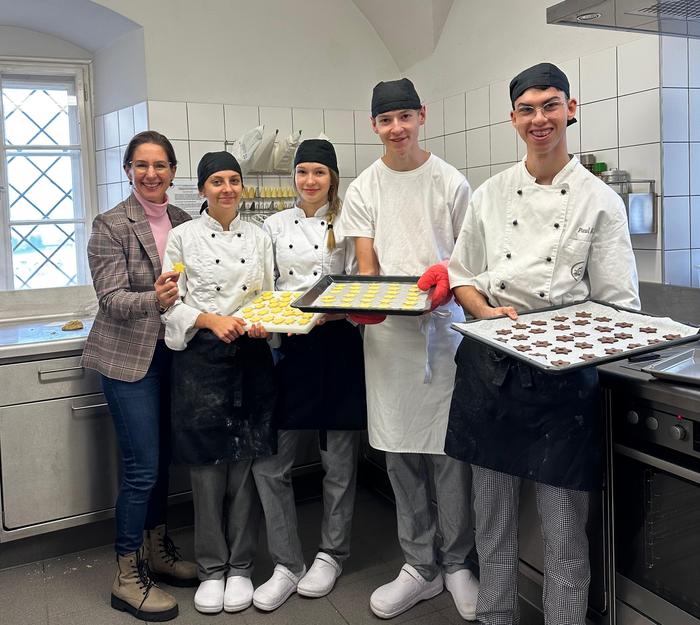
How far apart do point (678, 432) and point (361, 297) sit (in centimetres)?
81

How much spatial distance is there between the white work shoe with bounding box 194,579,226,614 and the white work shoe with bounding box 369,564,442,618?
0.45 meters

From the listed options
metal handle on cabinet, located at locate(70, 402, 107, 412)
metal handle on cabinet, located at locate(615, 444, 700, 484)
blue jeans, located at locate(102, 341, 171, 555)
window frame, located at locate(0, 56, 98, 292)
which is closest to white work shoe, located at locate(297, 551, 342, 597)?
blue jeans, located at locate(102, 341, 171, 555)

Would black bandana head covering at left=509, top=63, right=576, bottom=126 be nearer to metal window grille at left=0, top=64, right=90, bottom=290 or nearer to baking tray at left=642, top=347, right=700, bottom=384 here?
baking tray at left=642, top=347, right=700, bottom=384

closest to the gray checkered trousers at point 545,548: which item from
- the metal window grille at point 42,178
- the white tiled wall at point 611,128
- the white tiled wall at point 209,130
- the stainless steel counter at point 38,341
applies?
the white tiled wall at point 611,128

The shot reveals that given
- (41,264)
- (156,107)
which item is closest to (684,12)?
(156,107)

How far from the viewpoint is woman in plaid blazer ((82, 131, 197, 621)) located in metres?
2.00

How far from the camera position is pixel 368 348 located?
2049 mm

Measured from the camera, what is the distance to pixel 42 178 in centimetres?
327

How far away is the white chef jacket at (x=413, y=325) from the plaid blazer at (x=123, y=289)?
2.05 feet

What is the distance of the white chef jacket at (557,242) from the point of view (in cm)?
158

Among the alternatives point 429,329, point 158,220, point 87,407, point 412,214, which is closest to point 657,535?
point 429,329

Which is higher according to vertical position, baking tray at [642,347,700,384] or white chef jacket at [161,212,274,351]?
white chef jacket at [161,212,274,351]

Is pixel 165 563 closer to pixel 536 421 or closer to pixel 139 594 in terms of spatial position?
pixel 139 594

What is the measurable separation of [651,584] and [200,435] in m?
1.22
